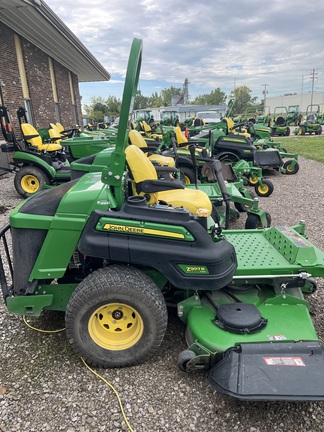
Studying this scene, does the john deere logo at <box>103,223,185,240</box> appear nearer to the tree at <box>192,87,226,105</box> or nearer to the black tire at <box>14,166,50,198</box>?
the black tire at <box>14,166,50,198</box>

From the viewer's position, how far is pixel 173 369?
7.61 ft

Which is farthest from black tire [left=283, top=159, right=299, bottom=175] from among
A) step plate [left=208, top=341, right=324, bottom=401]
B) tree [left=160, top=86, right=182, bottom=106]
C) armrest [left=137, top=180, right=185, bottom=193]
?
tree [left=160, top=86, right=182, bottom=106]

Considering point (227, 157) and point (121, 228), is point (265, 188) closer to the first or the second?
point (227, 157)

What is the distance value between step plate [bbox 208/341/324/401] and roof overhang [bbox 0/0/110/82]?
30.2ft

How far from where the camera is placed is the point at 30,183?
7008 millimetres

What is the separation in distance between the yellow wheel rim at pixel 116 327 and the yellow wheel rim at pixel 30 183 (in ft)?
17.3

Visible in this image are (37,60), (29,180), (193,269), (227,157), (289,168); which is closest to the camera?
(193,269)

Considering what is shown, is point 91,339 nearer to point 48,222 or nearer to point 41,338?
point 41,338

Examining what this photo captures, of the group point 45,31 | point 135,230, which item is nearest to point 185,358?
point 135,230

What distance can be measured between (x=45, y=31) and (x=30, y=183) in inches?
273

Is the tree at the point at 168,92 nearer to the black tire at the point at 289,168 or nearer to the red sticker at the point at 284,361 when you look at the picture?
the black tire at the point at 289,168

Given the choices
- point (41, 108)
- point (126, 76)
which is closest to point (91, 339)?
point (126, 76)

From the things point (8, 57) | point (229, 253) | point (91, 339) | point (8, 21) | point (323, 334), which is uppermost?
point (8, 21)

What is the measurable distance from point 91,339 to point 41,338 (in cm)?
61
